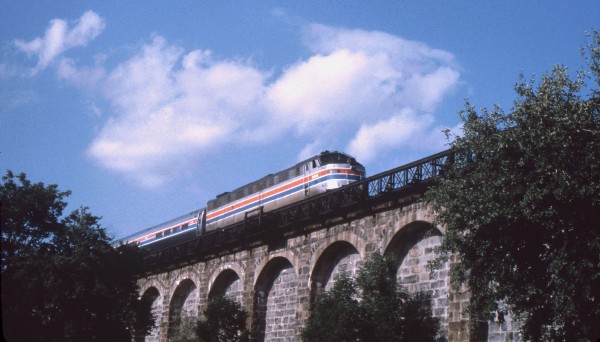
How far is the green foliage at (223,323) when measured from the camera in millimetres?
27766

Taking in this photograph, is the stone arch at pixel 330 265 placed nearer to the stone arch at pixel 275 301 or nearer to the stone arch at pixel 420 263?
the stone arch at pixel 275 301

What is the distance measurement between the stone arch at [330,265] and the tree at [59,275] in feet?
24.2

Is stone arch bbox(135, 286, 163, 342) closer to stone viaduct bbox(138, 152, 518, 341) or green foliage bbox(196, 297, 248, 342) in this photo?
stone viaduct bbox(138, 152, 518, 341)

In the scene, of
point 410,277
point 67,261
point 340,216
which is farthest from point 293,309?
point 67,261

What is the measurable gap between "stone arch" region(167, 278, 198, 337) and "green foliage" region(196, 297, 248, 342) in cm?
643

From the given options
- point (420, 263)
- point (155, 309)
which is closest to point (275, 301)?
point (420, 263)

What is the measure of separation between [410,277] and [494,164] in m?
7.09

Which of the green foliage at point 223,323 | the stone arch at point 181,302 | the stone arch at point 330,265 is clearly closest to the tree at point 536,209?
the stone arch at point 330,265

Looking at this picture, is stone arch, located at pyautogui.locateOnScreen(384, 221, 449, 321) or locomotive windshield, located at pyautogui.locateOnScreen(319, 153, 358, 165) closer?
stone arch, located at pyautogui.locateOnScreen(384, 221, 449, 321)

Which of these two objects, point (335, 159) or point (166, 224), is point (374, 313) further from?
point (166, 224)

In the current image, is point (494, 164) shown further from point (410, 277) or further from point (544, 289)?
point (410, 277)

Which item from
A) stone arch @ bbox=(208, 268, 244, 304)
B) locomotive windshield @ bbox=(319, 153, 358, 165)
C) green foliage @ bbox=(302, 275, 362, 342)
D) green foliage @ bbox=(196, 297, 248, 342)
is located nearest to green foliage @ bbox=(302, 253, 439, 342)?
green foliage @ bbox=(302, 275, 362, 342)

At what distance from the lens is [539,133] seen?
1518 cm

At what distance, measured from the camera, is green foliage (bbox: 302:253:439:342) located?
20000mm
